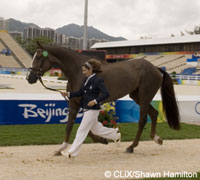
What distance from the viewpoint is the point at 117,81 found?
700cm

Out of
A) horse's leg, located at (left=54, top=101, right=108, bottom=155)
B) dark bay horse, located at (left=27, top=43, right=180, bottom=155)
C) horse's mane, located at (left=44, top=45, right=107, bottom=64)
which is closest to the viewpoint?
horse's leg, located at (left=54, top=101, right=108, bottom=155)

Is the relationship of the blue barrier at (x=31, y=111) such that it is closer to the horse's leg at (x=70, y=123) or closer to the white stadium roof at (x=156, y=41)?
the horse's leg at (x=70, y=123)

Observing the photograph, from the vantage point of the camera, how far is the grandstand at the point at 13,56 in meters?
73.7

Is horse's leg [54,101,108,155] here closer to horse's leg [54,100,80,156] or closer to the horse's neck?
horse's leg [54,100,80,156]

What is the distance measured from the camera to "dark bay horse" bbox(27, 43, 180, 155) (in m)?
6.61

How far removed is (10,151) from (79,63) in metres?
2.20

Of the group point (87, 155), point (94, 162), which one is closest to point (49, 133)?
point (87, 155)

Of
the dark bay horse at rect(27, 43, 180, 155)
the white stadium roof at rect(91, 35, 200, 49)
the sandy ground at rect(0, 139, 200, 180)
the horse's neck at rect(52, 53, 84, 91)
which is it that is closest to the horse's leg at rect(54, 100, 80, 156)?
the dark bay horse at rect(27, 43, 180, 155)

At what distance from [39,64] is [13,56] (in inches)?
2900

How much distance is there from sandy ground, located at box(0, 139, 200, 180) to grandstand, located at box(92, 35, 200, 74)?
170 feet

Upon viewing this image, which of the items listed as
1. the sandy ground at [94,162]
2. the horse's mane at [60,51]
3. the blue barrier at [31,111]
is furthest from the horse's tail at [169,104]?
the blue barrier at [31,111]

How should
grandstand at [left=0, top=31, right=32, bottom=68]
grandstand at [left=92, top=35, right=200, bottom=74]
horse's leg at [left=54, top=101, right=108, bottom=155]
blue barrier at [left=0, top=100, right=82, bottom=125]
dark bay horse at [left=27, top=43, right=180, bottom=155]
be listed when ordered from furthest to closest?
1. grandstand at [left=0, top=31, right=32, bottom=68]
2. grandstand at [left=92, top=35, right=200, bottom=74]
3. blue barrier at [left=0, top=100, right=82, bottom=125]
4. dark bay horse at [left=27, top=43, right=180, bottom=155]
5. horse's leg at [left=54, top=101, right=108, bottom=155]

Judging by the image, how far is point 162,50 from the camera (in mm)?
68812

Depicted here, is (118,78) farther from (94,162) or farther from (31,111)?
(31,111)
